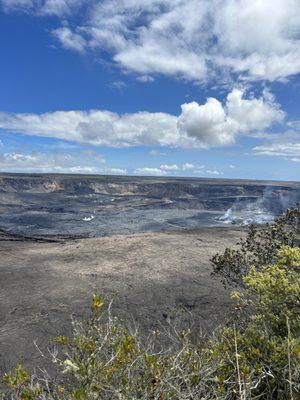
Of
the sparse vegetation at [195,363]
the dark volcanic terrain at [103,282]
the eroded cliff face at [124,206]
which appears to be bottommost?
the eroded cliff face at [124,206]

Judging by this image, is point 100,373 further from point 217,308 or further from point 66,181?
point 66,181

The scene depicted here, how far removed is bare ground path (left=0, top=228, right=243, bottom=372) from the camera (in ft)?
34.4

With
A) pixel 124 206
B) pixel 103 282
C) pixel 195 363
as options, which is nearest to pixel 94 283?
pixel 103 282

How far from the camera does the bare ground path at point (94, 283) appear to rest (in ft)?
34.4

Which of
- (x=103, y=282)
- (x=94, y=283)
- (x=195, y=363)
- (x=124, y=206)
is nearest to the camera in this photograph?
(x=195, y=363)

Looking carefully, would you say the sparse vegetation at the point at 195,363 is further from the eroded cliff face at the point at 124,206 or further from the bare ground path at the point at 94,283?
the eroded cliff face at the point at 124,206

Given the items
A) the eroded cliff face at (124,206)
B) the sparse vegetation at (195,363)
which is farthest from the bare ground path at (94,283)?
the eroded cliff face at (124,206)

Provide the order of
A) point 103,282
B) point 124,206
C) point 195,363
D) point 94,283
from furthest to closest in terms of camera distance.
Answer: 1. point 124,206
2. point 103,282
3. point 94,283
4. point 195,363

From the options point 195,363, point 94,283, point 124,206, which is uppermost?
point 195,363

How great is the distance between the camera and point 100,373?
12.6 feet

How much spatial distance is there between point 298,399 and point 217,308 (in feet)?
24.7

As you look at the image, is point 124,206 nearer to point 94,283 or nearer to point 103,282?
point 103,282

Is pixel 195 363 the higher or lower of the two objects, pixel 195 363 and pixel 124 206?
the higher

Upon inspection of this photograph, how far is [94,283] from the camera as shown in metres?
13.8
